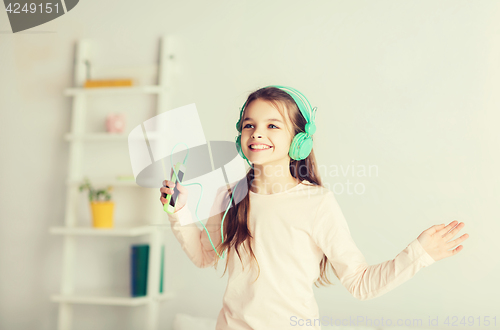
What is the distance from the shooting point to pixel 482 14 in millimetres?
1689

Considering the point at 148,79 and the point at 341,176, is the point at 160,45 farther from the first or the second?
the point at 341,176

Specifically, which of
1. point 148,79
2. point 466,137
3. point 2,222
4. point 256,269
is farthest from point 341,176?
point 2,222

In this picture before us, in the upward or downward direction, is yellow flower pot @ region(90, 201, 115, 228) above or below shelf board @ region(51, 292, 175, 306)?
above

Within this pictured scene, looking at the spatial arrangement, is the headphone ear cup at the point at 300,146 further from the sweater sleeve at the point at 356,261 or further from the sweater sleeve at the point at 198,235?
the sweater sleeve at the point at 198,235

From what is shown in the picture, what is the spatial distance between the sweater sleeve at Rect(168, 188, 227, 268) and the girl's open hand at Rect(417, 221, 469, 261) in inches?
22.1

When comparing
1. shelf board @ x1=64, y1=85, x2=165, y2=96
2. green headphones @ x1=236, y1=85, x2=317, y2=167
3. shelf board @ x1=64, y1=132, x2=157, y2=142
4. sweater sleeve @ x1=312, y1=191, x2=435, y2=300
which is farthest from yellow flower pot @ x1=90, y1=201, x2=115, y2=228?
sweater sleeve @ x1=312, y1=191, x2=435, y2=300

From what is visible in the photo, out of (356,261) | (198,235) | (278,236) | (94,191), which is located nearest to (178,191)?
(198,235)

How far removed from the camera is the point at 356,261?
3.53 feet

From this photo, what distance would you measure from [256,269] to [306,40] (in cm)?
114

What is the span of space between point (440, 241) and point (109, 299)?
1437 millimetres

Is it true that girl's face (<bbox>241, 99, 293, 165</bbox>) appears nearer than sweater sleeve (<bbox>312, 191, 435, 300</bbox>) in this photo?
Result: No

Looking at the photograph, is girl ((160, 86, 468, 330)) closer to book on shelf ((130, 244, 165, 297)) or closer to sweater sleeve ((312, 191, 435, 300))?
sweater sleeve ((312, 191, 435, 300))

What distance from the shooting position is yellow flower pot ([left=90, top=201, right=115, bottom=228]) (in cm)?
191

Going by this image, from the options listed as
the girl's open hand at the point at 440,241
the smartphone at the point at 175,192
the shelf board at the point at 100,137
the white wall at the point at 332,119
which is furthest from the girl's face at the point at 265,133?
the shelf board at the point at 100,137
